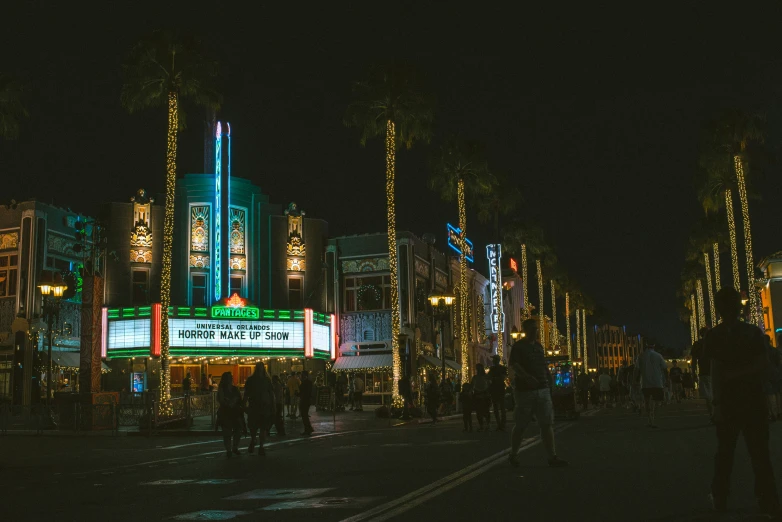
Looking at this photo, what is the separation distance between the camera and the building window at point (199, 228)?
50.2 metres

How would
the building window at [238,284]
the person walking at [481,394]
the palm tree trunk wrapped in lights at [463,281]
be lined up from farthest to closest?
the building window at [238,284], the palm tree trunk wrapped in lights at [463,281], the person walking at [481,394]

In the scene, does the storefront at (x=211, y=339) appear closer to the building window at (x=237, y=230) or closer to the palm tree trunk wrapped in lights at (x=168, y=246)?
the building window at (x=237, y=230)

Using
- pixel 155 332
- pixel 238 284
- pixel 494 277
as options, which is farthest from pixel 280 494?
pixel 494 277

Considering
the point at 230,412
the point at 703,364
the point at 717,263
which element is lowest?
the point at 230,412

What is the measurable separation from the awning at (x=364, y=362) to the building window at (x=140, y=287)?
1174cm

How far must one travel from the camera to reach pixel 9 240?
44.8 metres

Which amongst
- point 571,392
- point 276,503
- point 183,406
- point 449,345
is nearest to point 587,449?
point 276,503

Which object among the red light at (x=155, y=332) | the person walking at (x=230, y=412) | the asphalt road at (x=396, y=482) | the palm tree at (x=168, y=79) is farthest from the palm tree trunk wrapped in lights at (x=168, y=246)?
the red light at (x=155, y=332)

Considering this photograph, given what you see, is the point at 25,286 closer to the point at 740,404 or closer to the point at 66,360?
the point at 66,360

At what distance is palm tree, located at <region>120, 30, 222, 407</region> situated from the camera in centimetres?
3244

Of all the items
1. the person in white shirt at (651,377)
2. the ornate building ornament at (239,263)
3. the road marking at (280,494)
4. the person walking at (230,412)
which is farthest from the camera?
the ornate building ornament at (239,263)

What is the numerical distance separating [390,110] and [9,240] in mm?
20916

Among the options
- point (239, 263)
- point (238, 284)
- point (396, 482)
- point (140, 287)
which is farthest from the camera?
point (238, 284)

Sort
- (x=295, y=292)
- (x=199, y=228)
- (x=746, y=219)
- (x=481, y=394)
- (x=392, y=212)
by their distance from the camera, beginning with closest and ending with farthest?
(x=481, y=394) < (x=392, y=212) < (x=746, y=219) < (x=199, y=228) < (x=295, y=292)
